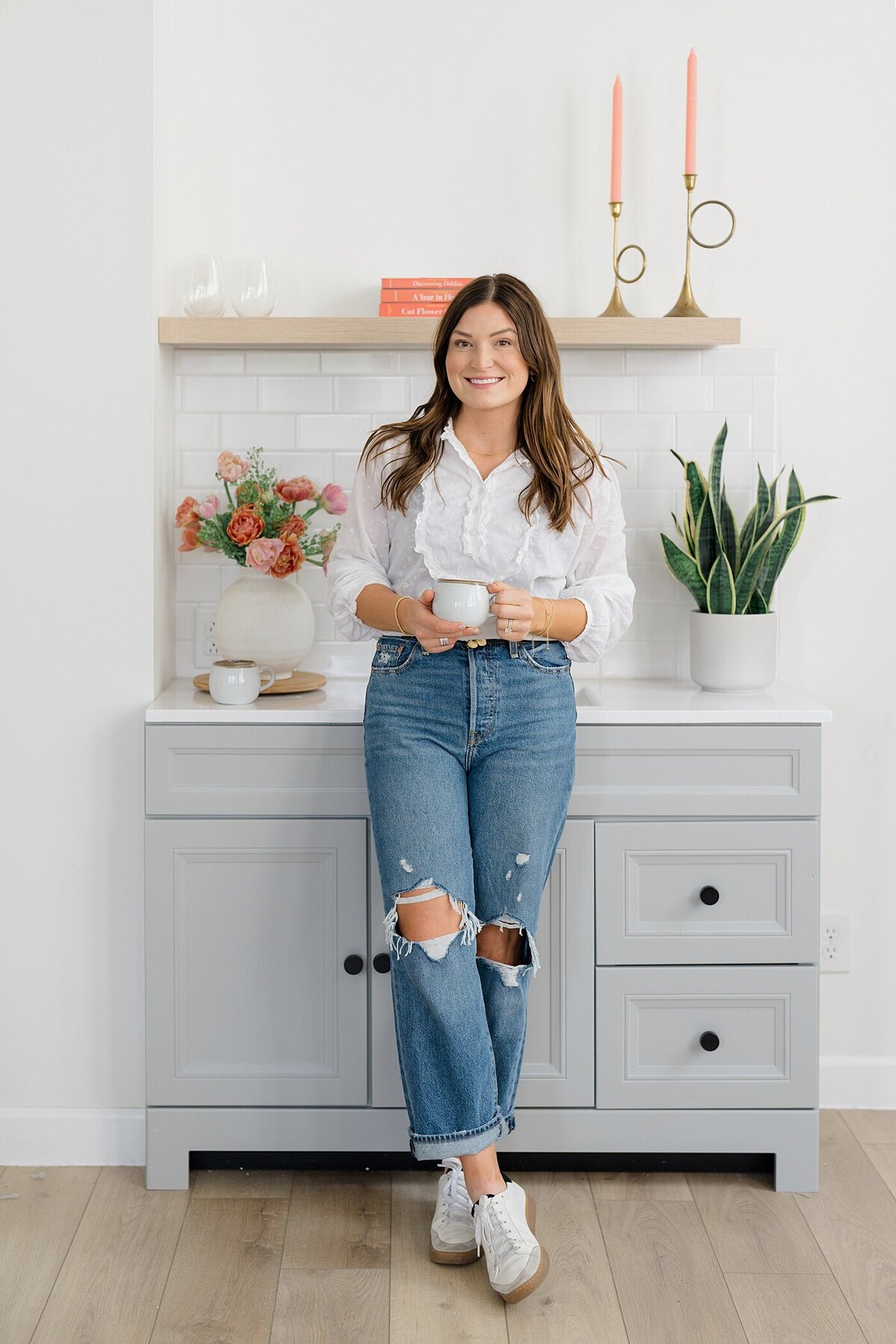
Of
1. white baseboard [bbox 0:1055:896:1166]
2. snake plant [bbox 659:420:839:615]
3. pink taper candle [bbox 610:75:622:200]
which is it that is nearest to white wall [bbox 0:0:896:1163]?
white baseboard [bbox 0:1055:896:1166]

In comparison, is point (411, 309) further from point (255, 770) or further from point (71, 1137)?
point (71, 1137)

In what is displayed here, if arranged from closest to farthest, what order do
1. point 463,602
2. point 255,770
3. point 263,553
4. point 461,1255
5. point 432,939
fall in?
point 463,602, point 432,939, point 461,1255, point 255,770, point 263,553

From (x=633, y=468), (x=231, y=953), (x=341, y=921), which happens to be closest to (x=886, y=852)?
(x=633, y=468)

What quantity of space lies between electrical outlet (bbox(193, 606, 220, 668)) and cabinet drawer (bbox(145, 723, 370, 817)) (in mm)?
412

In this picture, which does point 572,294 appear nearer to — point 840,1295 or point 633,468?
point 633,468

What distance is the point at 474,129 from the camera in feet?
8.95

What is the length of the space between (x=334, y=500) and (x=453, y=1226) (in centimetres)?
135

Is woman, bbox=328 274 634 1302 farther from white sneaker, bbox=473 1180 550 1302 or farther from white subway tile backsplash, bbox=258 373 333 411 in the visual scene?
white subway tile backsplash, bbox=258 373 333 411

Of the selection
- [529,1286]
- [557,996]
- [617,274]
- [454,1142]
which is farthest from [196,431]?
[529,1286]

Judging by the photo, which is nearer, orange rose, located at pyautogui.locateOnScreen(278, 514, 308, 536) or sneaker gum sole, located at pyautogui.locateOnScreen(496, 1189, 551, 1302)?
sneaker gum sole, located at pyautogui.locateOnScreen(496, 1189, 551, 1302)

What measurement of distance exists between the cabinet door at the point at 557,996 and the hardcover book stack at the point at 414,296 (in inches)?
41.9

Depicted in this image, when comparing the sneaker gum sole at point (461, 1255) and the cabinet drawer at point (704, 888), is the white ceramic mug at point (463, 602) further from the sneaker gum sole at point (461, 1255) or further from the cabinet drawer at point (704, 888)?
the sneaker gum sole at point (461, 1255)

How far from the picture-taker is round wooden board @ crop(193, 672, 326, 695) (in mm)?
2531

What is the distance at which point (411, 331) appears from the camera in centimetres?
254
